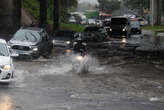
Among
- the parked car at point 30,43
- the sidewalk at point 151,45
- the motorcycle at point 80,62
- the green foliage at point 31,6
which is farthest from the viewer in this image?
the green foliage at point 31,6

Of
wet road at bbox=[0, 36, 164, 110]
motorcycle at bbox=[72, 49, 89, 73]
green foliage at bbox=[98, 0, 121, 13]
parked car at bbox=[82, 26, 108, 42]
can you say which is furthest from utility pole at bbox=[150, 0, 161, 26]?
motorcycle at bbox=[72, 49, 89, 73]

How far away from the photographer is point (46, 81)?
58.3 feet

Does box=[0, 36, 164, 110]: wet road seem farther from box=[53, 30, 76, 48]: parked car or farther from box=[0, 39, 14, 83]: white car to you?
box=[53, 30, 76, 48]: parked car

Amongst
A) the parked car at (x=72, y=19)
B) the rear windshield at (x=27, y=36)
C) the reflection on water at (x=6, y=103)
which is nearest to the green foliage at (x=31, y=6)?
the parked car at (x=72, y=19)

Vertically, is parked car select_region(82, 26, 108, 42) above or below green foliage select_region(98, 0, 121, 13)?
below

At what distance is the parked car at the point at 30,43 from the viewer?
81.8ft

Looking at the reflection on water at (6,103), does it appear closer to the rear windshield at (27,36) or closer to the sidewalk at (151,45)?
the rear windshield at (27,36)

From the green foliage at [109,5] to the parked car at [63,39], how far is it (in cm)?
10368

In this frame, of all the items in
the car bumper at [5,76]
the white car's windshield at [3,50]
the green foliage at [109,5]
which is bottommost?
the car bumper at [5,76]

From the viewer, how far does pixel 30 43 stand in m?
25.4

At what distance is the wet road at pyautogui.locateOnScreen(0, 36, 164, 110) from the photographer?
1275cm

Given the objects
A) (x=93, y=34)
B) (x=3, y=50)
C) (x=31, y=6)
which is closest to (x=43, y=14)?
(x=93, y=34)

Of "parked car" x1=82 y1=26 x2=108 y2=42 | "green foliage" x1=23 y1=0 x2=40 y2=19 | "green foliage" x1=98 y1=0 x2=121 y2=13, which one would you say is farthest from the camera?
"green foliage" x1=98 y1=0 x2=121 y2=13

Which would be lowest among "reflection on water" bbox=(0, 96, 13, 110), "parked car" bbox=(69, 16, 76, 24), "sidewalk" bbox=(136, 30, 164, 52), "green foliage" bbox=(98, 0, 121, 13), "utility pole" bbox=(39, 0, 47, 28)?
"sidewalk" bbox=(136, 30, 164, 52)
